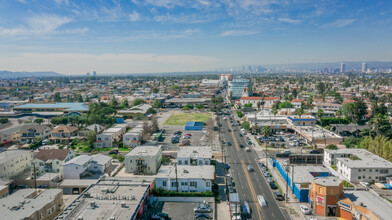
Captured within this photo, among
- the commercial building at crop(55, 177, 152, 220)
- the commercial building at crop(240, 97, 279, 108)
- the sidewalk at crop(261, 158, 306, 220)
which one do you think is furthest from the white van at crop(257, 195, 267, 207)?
the commercial building at crop(240, 97, 279, 108)

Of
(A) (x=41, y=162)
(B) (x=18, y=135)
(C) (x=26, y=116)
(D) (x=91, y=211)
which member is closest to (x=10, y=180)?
(A) (x=41, y=162)

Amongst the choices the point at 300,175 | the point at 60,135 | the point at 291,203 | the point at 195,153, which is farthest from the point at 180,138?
the point at 291,203

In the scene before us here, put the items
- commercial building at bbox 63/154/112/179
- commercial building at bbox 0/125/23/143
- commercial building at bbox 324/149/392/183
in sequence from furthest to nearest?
commercial building at bbox 0/125/23/143
commercial building at bbox 63/154/112/179
commercial building at bbox 324/149/392/183

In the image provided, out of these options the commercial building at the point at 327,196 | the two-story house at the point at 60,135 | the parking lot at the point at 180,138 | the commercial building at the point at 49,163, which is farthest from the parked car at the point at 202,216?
the two-story house at the point at 60,135

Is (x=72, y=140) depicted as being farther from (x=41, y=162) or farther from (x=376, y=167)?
(x=376, y=167)

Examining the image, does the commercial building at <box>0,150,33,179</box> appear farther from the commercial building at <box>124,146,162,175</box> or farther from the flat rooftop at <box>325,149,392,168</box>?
the flat rooftop at <box>325,149,392,168</box>

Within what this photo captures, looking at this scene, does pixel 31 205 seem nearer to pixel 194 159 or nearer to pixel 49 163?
pixel 49 163
